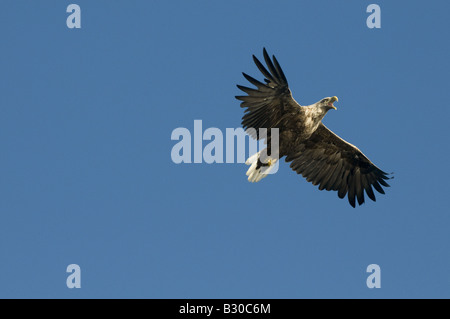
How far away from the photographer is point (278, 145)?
16.2m

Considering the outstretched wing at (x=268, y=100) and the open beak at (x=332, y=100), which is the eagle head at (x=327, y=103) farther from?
the outstretched wing at (x=268, y=100)

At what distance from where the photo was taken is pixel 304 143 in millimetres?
17422

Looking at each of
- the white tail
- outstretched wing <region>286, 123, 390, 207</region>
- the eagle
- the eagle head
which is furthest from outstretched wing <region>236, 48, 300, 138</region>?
outstretched wing <region>286, 123, 390, 207</region>

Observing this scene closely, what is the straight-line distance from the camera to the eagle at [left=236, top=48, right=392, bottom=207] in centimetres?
1499

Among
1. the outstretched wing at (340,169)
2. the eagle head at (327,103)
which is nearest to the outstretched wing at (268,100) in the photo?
the eagle head at (327,103)

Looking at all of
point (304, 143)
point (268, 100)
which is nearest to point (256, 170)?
point (304, 143)

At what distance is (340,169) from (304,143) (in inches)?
48.3

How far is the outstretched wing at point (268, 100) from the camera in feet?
48.2

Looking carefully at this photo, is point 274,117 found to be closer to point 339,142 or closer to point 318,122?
point 318,122

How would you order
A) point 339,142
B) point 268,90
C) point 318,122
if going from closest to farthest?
1. point 268,90
2. point 318,122
3. point 339,142

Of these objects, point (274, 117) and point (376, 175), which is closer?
point (274, 117)

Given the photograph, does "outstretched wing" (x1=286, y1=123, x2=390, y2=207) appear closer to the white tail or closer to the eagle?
the eagle

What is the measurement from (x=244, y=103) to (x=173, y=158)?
6.27ft
